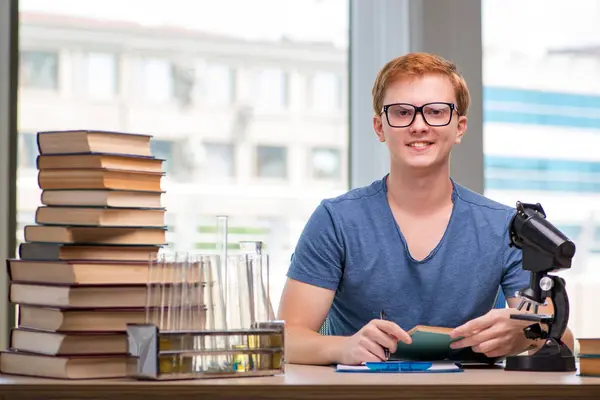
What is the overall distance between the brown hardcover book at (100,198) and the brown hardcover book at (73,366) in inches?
10.5

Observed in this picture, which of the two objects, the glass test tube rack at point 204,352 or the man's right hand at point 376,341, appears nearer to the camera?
the glass test tube rack at point 204,352

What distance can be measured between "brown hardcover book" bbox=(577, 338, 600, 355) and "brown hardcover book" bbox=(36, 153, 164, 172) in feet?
2.75

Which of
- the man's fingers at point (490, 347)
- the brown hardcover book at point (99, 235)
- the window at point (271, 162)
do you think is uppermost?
the window at point (271, 162)

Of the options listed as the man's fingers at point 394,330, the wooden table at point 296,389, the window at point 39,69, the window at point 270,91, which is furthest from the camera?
the window at point 270,91

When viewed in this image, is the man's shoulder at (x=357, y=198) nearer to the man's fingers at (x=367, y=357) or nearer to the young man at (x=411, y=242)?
the young man at (x=411, y=242)

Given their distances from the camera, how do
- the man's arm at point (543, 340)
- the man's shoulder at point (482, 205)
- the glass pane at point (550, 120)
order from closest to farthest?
1. the man's arm at point (543, 340)
2. the man's shoulder at point (482, 205)
3. the glass pane at point (550, 120)

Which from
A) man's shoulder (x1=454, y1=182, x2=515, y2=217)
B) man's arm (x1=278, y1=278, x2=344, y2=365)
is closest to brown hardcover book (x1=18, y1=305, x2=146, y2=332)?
man's arm (x1=278, y1=278, x2=344, y2=365)

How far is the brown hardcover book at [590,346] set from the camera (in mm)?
1601

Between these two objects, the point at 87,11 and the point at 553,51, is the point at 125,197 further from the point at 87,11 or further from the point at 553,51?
the point at 553,51

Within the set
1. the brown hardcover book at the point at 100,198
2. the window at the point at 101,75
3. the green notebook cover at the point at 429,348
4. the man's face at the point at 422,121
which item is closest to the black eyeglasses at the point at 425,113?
the man's face at the point at 422,121

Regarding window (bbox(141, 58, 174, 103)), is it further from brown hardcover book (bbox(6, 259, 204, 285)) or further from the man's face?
brown hardcover book (bbox(6, 259, 204, 285))

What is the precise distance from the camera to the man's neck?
231 centimetres

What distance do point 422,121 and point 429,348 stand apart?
1.97 ft

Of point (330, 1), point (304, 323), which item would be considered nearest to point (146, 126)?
point (330, 1)
